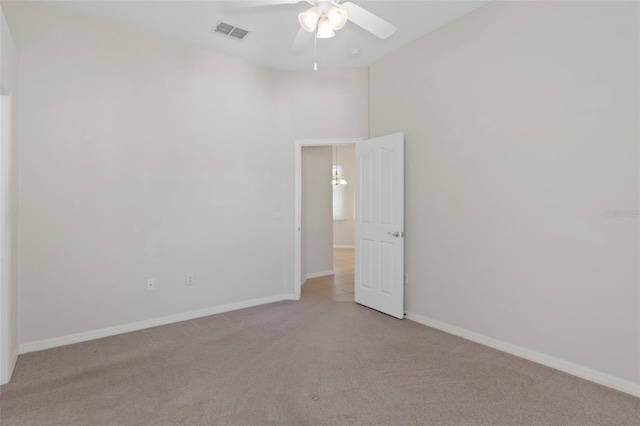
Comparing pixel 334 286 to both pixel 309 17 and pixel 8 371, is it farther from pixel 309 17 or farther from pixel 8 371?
pixel 309 17

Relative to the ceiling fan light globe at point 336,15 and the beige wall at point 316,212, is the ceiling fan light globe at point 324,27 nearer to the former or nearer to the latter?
the ceiling fan light globe at point 336,15

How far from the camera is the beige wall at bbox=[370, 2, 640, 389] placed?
2449 mm

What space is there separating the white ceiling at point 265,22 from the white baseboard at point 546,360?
306 centimetres

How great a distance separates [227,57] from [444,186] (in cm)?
298

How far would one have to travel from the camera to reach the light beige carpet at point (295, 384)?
6.93ft

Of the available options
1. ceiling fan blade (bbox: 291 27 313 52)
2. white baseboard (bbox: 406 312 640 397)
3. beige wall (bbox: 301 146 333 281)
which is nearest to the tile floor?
beige wall (bbox: 301 146 333 281)

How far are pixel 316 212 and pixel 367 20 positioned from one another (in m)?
4.19

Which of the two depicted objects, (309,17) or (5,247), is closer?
(309,17)

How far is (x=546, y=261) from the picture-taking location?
2.82m

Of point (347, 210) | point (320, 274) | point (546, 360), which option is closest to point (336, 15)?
point (546, 360)

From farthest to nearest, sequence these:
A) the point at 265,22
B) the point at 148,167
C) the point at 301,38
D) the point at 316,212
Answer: the point at 316,212 → the point at 148,167 → the point at 265,22 → the point at 301,38

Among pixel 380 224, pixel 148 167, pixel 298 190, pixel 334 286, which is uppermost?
pixel 148 167

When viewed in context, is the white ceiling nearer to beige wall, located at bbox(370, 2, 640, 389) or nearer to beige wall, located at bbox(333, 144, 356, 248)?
beige wall, located at bbox(370, 2, 640, 389)

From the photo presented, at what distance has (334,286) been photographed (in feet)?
18.4
